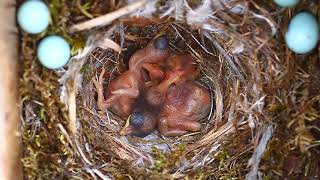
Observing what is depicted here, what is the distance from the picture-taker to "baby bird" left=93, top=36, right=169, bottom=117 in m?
1.41

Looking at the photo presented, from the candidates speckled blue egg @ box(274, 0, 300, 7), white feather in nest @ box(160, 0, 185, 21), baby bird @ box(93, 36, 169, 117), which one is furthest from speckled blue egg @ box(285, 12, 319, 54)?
baby bird @ box(93, 36, 169, 117)

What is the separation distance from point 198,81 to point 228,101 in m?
0.10

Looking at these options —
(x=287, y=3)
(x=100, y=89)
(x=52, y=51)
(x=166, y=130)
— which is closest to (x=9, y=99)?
(x=52, y=51)

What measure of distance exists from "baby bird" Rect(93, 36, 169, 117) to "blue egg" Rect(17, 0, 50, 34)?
26cm

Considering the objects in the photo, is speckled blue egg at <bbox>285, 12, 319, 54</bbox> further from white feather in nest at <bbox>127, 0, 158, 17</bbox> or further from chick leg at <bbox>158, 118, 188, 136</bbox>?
chick leg at <bbox>158, 118, 188, 136</bbox>

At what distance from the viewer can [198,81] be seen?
58.9 inches

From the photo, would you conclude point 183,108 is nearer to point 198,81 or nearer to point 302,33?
point 198,81

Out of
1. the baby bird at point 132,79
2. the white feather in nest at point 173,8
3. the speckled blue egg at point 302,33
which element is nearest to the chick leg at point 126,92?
the baby bird at point 132,79

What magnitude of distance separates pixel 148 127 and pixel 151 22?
0.88 feet

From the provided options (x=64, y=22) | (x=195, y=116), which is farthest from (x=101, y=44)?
(x=195, y=116)

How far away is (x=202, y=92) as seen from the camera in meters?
1.46

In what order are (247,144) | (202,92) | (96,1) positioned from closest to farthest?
1. (96,1)
2. (247,144)
3. (202,92)

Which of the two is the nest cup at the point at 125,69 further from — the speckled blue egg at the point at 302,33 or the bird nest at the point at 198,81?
the speckled blue egg at the point at 302,33

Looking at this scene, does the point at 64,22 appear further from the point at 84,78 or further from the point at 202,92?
the point at 202,92
